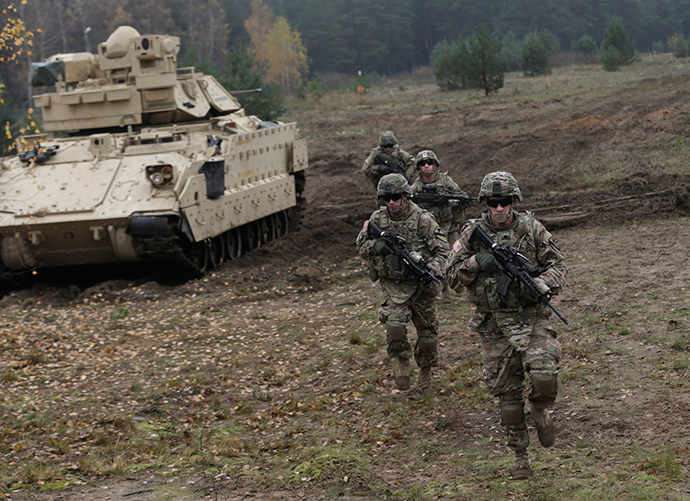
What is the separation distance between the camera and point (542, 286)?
562 centimetres

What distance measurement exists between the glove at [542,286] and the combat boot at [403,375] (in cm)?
258

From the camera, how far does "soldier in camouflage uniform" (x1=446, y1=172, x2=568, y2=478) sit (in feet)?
18.8

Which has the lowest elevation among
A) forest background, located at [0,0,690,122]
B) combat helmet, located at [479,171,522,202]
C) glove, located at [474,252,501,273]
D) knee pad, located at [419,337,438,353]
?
knee pad, located at [419,337,438,353]

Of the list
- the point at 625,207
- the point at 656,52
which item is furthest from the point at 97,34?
the point at 625,207

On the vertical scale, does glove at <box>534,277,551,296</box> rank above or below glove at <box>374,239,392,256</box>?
above

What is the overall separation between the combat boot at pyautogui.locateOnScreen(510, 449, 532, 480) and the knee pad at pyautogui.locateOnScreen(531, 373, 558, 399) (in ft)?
1.41

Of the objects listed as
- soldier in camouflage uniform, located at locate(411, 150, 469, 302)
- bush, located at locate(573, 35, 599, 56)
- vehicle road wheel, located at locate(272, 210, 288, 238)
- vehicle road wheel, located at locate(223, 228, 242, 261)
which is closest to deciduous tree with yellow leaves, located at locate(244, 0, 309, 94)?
bush, located at locate(573, 35, 599, 56)

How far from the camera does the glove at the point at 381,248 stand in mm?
7590

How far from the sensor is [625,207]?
15117 mm

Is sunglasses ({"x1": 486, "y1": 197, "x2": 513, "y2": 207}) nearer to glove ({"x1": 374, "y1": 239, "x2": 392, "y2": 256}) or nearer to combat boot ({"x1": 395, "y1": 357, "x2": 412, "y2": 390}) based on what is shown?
glove ({"x1": 374, "y1": 239, "x2": 392, "y2": 256})

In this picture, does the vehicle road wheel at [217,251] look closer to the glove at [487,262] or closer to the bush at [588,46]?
the glove at [487,262]

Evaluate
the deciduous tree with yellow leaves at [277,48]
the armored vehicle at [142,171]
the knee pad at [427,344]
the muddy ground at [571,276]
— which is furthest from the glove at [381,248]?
the deciduous tree with yellow leaves at [277,48]

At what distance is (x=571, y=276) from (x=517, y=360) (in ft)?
17.7

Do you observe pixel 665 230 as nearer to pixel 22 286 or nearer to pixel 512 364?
pixel 512 364
